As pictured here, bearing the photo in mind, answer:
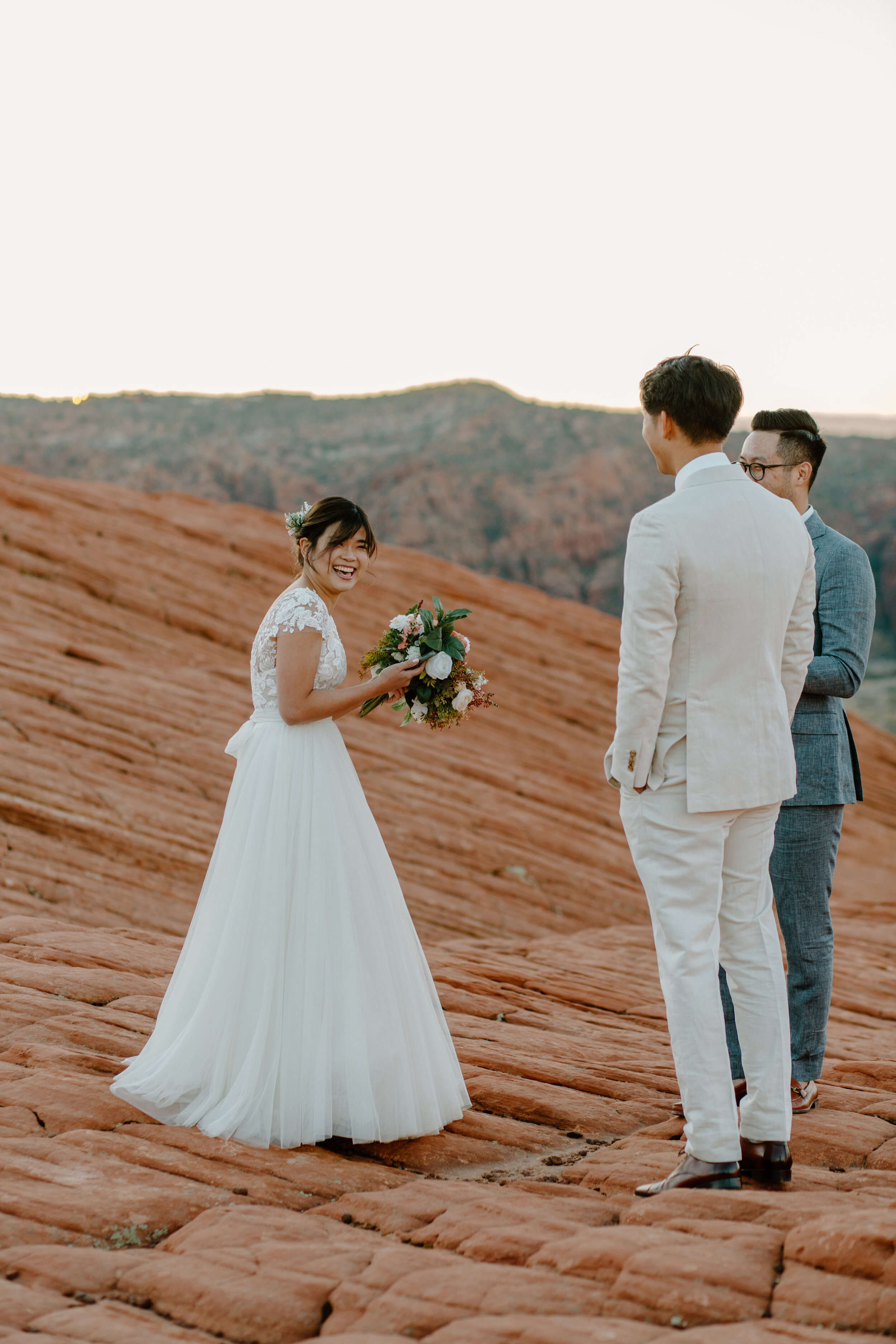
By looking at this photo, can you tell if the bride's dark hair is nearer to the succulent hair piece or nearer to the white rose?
the succulent hair piece

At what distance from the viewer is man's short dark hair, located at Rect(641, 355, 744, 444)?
2896mm

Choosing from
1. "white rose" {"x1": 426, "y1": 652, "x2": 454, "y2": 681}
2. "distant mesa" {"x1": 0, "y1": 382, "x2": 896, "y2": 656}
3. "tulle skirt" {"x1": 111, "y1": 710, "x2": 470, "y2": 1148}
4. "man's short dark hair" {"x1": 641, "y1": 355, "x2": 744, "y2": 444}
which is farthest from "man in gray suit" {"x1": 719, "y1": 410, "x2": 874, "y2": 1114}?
"distant mesa" {"x1": 0, "y1": 382, "x2": 896, "y2": 656}

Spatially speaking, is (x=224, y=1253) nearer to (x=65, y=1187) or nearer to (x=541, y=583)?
(x=65, y=1187)

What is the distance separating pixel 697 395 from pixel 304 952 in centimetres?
214

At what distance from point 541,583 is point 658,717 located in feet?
127

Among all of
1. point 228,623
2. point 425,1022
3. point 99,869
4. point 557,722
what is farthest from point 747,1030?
point 557,722

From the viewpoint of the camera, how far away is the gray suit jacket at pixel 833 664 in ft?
12.2

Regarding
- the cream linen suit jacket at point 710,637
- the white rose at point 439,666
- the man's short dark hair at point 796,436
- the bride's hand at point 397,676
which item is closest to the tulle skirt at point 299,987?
the bride's hand at point 397,676

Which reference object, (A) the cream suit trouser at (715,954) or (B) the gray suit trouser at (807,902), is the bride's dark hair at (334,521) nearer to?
(A) the cream suit trouser at (715,954)

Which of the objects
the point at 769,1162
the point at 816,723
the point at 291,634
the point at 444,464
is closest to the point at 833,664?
the point at 816,723

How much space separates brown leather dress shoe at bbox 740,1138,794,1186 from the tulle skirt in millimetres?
1065

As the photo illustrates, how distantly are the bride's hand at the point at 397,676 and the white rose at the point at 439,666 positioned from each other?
47mm

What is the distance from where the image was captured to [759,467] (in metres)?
3.84

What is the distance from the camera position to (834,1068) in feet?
15.0
